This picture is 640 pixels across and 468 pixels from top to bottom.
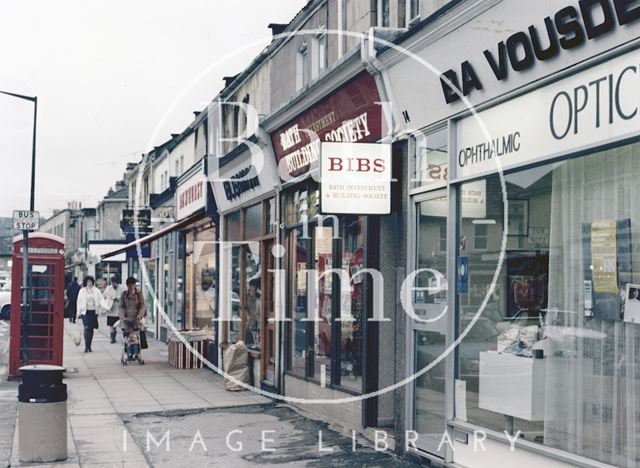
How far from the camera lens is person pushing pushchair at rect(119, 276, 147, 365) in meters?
19.6

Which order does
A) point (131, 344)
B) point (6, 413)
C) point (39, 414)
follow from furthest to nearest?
point (131, 344) → point (6, 413) → point (39, 414)

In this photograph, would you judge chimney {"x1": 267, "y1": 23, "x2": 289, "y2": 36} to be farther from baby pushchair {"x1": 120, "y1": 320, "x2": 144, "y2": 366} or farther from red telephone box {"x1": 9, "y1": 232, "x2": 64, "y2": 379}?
baby pushchair {"x1": 120, "y1": 320, "x2": 144, "y2": 366}

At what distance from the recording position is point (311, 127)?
12688 mm

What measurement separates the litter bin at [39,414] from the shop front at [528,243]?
3.58m

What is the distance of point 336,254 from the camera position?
11.9 metres

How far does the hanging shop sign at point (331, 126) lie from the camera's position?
10.5 meters

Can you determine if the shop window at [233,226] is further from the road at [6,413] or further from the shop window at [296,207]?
the road at [6,413]

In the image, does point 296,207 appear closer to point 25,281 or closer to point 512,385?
point 25,281

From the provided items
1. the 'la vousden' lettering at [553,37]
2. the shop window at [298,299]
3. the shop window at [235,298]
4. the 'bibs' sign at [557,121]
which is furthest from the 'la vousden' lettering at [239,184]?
the 'la vousden' lettering at [553,37]

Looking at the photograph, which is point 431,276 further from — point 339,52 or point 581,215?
point 339,52

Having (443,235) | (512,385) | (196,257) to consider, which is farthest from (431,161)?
(196,257)

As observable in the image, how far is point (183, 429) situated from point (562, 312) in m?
5.75

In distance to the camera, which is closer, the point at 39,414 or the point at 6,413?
the point at 39,414

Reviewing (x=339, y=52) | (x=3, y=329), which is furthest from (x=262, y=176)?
(x=3, y=329)
